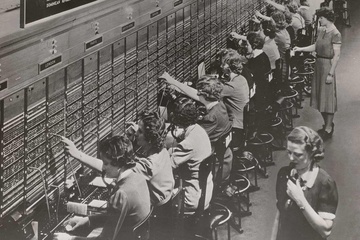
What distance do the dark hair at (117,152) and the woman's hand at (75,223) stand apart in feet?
1.27

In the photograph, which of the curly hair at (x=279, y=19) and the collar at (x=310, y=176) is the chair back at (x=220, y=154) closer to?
the collar at (x=310, y=176)

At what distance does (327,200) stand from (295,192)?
0.60 feet

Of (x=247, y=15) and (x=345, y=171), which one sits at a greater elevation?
(x=247, y=15)

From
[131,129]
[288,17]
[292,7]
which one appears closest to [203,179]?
[131,129]

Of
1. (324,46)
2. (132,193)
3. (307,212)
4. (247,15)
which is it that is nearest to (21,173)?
(132,193)

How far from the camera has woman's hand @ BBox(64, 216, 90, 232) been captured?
11.5 ft

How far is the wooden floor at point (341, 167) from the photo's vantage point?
511cm

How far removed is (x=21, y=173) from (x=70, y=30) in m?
1.19

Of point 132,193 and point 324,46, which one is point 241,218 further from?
point 324,46

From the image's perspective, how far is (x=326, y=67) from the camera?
7.35 m

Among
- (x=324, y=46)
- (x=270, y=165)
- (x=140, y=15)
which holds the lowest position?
(x=270, y=165)

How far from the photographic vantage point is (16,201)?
3.16 metres

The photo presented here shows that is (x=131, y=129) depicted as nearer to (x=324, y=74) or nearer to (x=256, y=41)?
(x=256, y=41)

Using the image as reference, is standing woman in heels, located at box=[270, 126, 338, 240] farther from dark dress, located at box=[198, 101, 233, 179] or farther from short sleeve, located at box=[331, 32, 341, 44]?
short sleeve, located at box=[331, 32, 341, 44]
